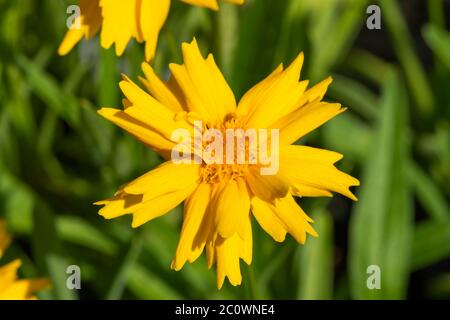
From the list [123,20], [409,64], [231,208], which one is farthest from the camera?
[409,64]

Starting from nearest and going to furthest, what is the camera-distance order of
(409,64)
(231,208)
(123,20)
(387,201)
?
(231,208) < (123,20) < (387,201) < (409,64)

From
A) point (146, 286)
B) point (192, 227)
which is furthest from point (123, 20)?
point (146, 286)

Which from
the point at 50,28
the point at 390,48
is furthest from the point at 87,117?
the point at 390,48

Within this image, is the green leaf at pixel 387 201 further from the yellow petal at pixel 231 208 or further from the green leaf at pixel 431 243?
the yellow petal at pixel 231 208

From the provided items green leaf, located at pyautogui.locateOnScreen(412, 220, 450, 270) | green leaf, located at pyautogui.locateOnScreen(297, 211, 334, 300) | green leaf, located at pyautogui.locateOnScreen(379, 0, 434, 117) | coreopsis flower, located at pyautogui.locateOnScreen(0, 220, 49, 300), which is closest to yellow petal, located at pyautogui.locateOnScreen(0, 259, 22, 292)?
coreopsis flower, located at pyautogui.locateOnScreen(0, 220, 49, 300)

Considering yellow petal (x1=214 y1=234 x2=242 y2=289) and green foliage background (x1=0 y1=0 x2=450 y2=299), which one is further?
green foliage background (x1=0 y1=0 x2=450 y2=299)

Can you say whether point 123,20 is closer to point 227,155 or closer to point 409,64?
point 227,155

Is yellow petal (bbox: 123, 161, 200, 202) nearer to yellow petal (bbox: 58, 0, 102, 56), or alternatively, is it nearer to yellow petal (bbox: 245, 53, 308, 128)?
yellow petal (bbox: 245, 53, 308, 128)
